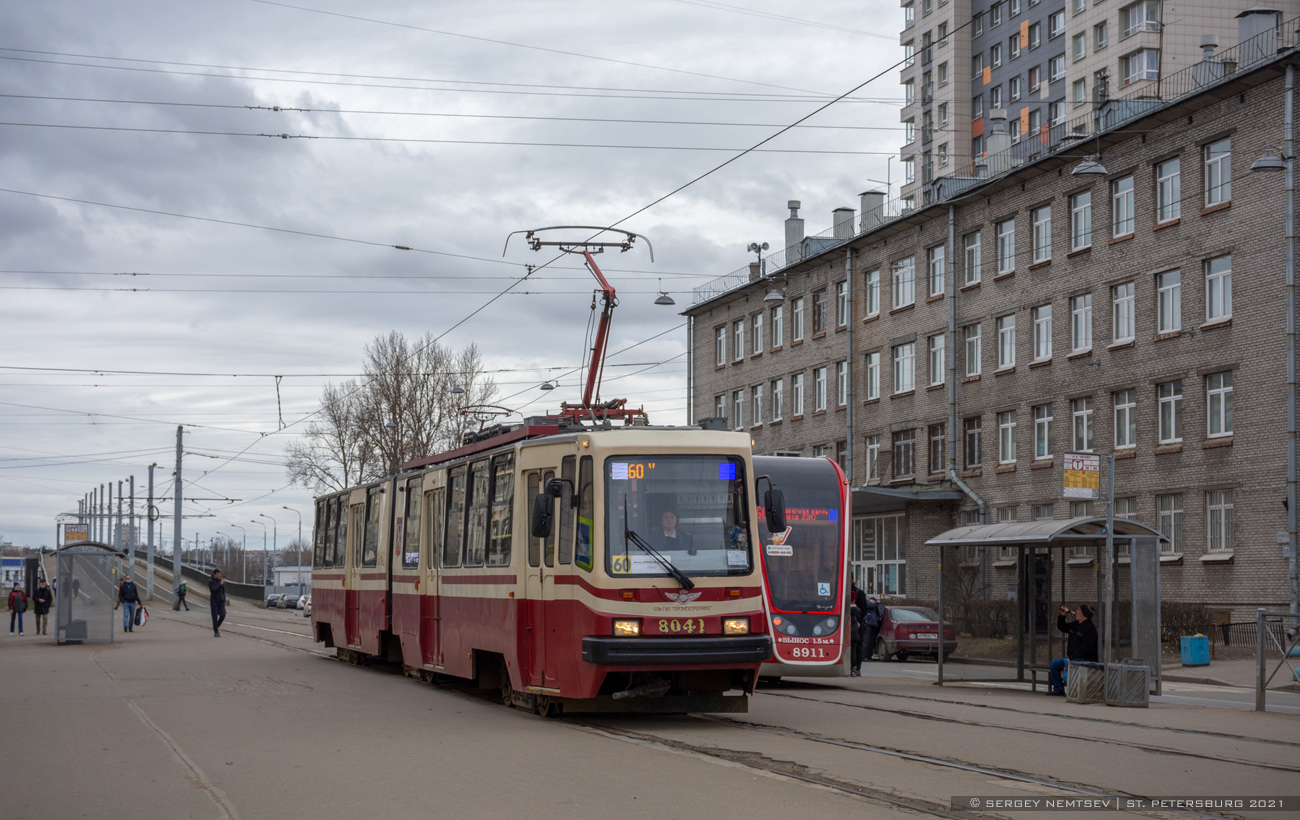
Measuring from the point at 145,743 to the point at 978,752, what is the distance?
7180 mm

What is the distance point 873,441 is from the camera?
53969mm

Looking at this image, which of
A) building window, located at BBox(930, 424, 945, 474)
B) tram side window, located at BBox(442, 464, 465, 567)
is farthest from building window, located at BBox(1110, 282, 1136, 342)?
tram side window, located at BBox(442, 464, 465, 567)

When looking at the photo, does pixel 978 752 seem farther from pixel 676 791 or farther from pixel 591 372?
pixel 591 372

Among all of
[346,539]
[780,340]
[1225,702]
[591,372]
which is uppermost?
[780,340]


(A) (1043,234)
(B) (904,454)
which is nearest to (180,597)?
(B) (904,454)

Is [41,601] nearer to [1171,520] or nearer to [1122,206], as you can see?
[1171,520]

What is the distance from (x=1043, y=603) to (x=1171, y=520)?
17.4 metres

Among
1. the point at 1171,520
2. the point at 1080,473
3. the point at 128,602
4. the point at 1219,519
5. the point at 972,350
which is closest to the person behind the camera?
the point at 1080,473

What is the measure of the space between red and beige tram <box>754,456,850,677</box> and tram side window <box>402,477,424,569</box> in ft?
16.0

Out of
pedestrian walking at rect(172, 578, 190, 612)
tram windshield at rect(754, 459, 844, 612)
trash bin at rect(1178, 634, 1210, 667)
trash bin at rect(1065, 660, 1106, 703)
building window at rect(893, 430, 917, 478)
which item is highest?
building window at rect(893, 430, 917, 478)

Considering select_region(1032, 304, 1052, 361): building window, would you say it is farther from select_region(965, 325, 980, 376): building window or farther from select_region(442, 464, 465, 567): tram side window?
select_region(442, 464, 465, 567): tram side window

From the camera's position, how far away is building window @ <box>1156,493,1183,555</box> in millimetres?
38312

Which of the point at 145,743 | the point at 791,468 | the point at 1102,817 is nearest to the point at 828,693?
the point at 791,468

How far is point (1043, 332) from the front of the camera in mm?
→ 44625
